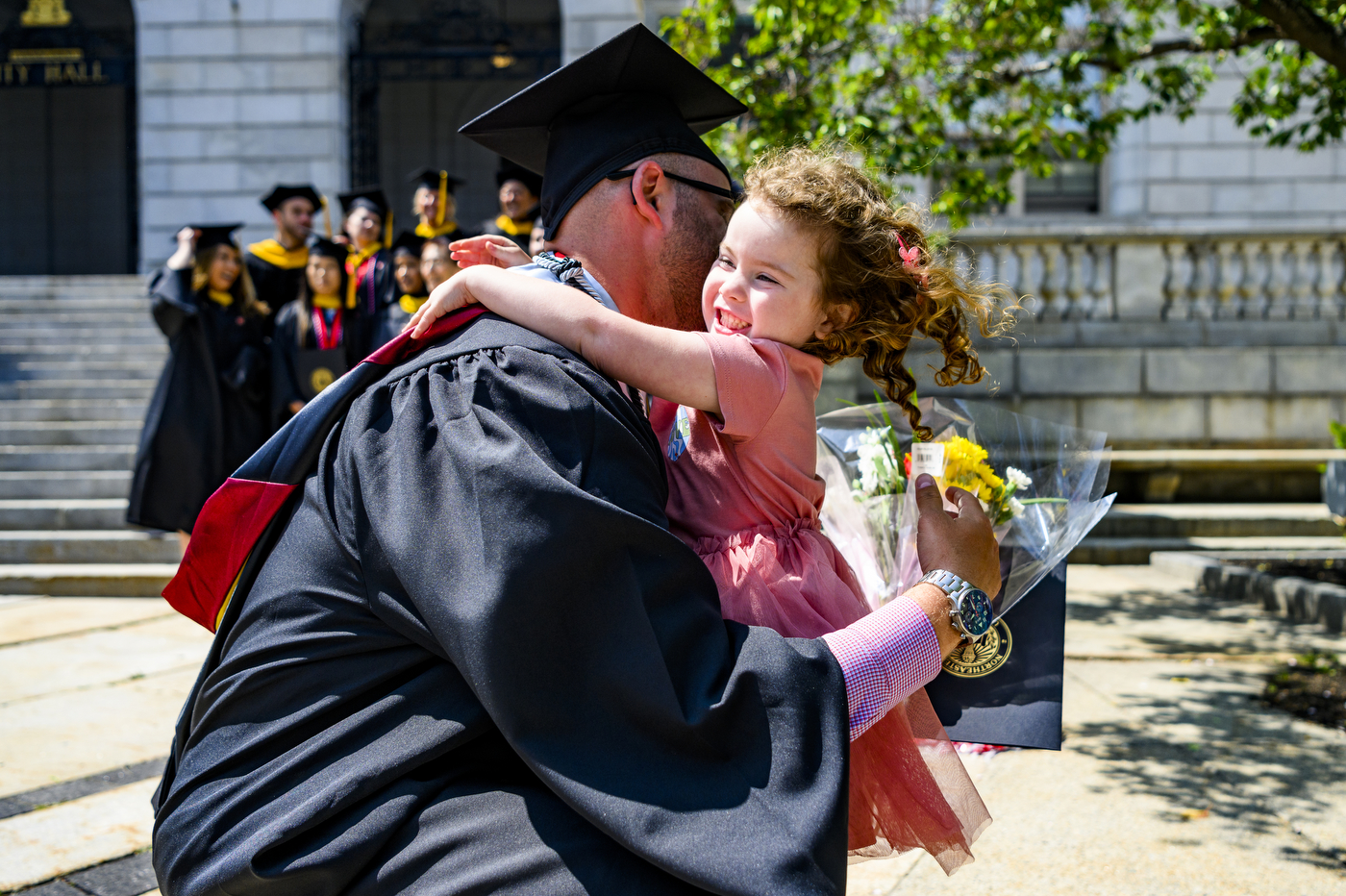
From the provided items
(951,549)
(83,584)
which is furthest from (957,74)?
(83,584)

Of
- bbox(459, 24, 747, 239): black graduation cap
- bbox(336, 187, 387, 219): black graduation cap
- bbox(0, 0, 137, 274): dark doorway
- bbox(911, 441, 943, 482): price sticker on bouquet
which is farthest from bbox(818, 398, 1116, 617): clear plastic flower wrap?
bbox(0, 0, 137, 274): dark doorway

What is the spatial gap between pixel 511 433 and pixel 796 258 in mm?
702

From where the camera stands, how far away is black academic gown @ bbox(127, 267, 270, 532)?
789cm

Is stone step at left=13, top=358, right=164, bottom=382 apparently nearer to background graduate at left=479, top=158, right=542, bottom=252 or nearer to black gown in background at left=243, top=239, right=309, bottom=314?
black gown in background at left=243, top=239, right=309, bottom=314

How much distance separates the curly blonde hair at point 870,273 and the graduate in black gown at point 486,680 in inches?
19.6

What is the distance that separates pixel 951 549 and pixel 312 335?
23.4 feet

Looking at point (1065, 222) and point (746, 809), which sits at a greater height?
point (1065, 222)

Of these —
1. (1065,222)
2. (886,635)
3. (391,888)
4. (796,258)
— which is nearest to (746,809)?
(886,635)

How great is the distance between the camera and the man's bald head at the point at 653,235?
1970 mm

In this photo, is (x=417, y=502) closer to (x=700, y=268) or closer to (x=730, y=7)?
(x=700, y=268)

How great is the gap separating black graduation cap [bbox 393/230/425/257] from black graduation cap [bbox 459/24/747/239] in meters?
6.44

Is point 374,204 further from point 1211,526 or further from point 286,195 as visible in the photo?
point 1211,526

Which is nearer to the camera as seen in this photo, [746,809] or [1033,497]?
[746,809]

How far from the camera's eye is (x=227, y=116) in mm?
15281
